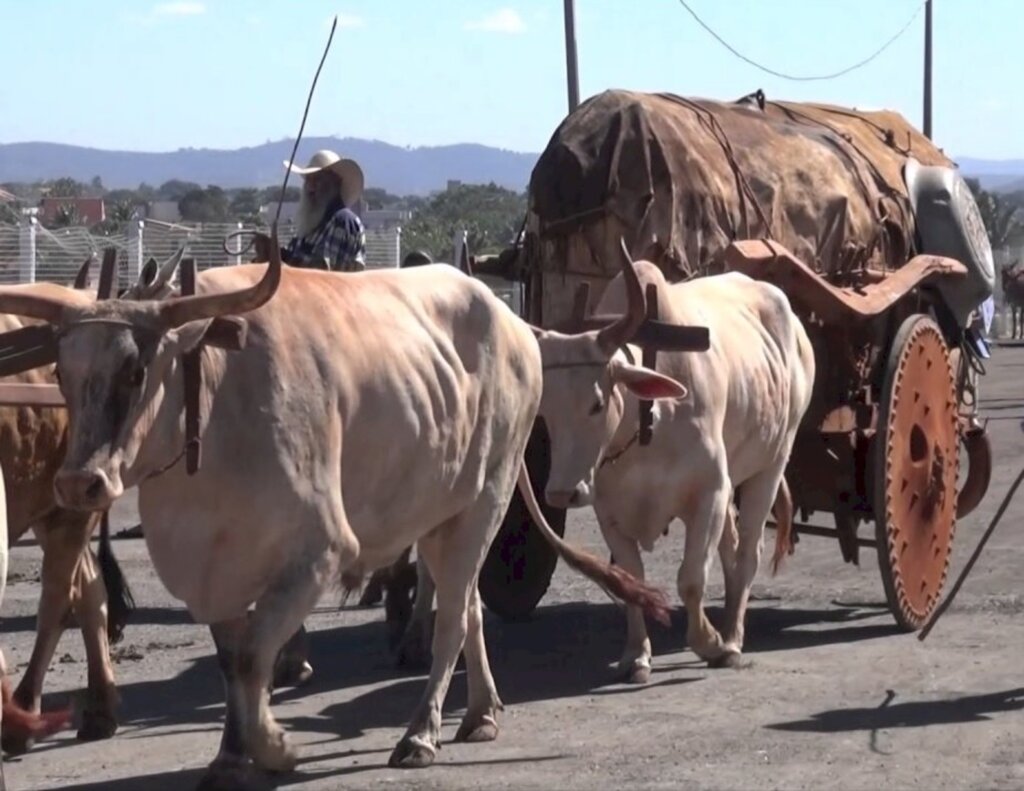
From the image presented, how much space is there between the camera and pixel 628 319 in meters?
8.88

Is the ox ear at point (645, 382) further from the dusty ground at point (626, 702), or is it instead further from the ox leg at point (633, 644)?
the dusty ground at point (626, 702)

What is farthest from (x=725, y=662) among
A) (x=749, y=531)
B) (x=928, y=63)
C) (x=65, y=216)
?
(x=928, y=63)

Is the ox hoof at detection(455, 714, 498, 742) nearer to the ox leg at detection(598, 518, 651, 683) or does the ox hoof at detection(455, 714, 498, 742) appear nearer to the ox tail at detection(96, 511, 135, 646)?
the ox leg at detection(598, 518, 651, 683)

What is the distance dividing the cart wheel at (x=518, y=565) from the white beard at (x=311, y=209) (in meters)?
1.66

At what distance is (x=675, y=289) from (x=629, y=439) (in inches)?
34.4

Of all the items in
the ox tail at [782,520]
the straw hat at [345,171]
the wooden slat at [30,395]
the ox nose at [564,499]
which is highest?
the straw hat at [345,171]

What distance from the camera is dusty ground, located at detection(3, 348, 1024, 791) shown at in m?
7.65

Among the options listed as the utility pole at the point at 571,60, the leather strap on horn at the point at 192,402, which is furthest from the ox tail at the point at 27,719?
the utility pole at the point at 571,60

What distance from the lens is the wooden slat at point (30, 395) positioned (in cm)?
733

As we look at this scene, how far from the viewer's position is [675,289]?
32.6 feet

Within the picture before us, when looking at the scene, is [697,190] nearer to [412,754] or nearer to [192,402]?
[412,754]

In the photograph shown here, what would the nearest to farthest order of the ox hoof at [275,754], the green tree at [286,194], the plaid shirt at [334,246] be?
the ox hoof at [275,754] → the plaid shirt at [334,246] → the green tree at [286,194]

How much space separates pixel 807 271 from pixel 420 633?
8.62 ft

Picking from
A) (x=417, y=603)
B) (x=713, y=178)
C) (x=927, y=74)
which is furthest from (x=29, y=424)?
(x=927, y=74)
